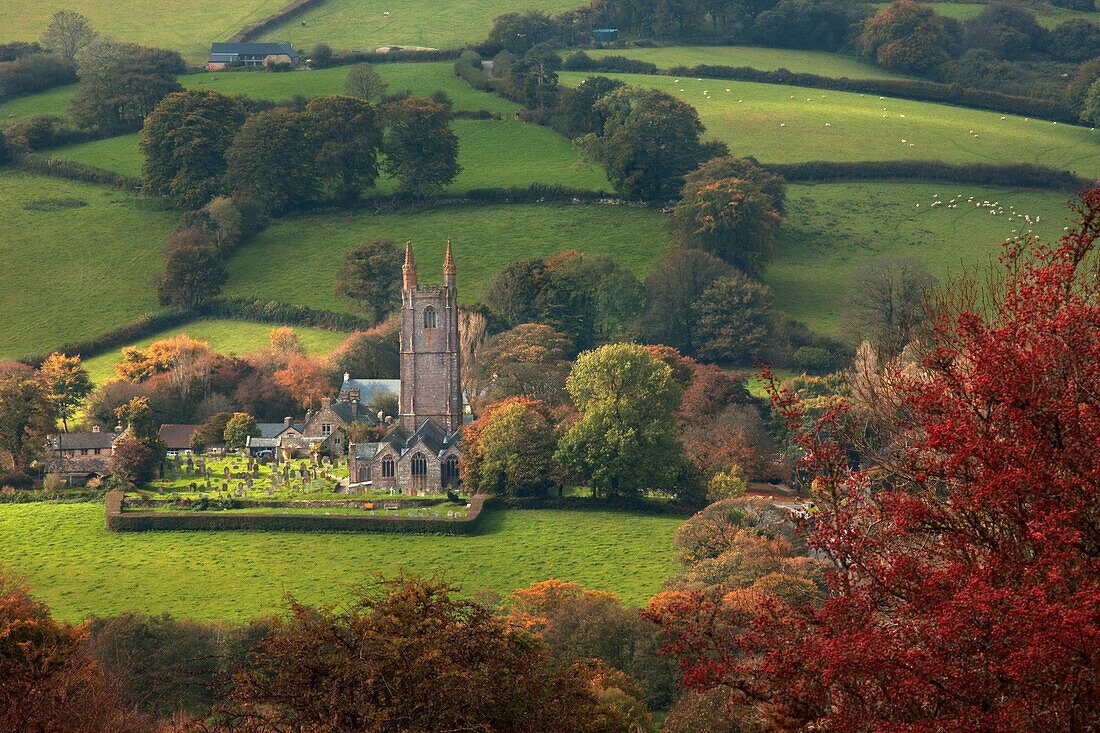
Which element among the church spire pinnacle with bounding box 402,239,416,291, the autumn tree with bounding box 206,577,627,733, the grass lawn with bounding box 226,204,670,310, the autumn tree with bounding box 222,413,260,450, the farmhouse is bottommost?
the autumn tree with bounding box 222,413,260,450

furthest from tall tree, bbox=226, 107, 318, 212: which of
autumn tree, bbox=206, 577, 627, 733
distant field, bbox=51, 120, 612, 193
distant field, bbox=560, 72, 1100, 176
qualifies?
autumn tree, bbox=206, 577, 627, 733

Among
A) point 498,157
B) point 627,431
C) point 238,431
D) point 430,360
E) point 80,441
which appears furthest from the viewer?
point 498,157

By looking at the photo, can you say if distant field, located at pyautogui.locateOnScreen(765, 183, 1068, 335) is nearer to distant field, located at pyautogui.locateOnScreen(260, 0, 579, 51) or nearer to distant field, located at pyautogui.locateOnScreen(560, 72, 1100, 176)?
distant field, located at pyautogui.locateOnScreen(560, 72, 1100, 176)

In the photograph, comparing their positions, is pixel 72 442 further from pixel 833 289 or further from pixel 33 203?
pixel 833 289

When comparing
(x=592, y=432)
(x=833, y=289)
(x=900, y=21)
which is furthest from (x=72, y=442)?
(x=900, y=21)

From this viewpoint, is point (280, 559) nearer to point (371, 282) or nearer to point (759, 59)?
point (371, 282)

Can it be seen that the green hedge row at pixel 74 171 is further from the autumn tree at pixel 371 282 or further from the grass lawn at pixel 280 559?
the grass lawn at pixel 280 559

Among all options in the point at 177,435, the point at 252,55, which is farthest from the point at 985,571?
the point at 252,55
